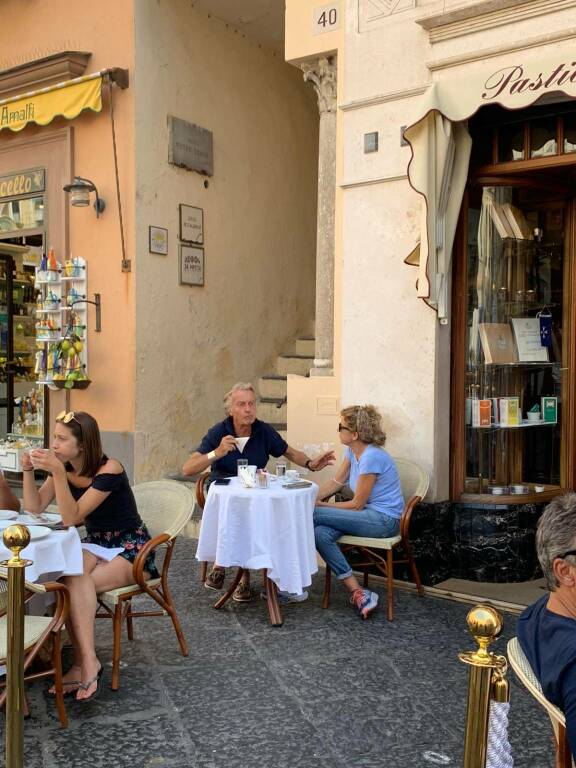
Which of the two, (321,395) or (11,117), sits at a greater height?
(11,117)

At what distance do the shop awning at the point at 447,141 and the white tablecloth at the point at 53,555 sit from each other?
269cm

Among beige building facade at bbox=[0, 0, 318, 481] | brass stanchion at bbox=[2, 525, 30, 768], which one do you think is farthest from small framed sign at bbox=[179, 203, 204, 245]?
brass stanchion at bbox=[2, 525, 30, 768]

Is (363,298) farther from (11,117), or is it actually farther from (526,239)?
(11,117)

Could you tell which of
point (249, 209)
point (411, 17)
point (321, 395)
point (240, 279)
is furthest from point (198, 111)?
point (321, 395)

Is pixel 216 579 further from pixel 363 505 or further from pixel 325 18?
pixel 325 18

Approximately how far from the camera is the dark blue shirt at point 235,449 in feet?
17.0

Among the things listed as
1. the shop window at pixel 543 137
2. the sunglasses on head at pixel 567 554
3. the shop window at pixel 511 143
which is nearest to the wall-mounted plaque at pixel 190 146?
the shop window at pixel 511 143

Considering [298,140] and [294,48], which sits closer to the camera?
[294,48]

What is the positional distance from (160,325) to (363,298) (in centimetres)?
259

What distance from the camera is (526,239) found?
5.44 m

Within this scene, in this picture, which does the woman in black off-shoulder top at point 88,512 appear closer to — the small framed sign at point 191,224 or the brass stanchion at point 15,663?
the brass stanchion at point 15,663

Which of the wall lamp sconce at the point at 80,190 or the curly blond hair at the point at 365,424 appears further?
the wall lamp sconce at the point at 80,190

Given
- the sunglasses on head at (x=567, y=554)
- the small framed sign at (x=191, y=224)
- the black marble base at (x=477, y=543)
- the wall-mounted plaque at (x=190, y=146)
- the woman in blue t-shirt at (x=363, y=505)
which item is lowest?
the black marble base at (x=477, y=543)

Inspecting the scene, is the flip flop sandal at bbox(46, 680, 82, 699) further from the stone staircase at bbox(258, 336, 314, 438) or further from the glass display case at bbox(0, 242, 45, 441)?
the glass display case at bbox(0, 242, 45, 441)
